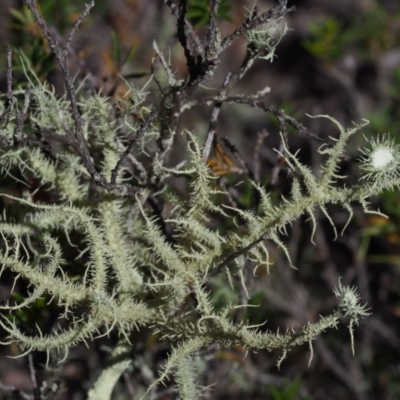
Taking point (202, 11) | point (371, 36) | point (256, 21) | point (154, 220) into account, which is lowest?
point (154, 220)

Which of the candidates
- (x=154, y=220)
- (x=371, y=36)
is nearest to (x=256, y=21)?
(x=154, y=220)

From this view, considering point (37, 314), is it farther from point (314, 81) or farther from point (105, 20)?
point (314, 81)

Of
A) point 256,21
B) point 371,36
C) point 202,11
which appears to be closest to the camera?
point 256,21

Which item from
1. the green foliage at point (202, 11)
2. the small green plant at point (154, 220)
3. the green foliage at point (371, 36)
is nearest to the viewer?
the small green plant at point (154, 220)

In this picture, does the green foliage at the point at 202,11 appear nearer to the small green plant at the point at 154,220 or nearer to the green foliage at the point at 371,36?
the small green plant at the point at 154,220

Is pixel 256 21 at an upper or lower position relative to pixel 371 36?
lower

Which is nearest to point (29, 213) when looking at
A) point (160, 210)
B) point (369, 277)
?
point (160, 210)

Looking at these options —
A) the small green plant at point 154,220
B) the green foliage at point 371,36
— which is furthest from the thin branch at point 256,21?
the green foliage at point 371,36

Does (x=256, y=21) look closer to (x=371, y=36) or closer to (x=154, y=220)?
(x=154, y=220)

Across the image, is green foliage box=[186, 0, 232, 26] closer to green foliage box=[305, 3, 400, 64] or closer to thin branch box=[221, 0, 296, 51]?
thin branch box=[221, 0, 296, 51]
